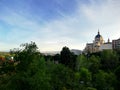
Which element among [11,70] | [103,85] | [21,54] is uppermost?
[21,54]

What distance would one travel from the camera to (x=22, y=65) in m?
22.4

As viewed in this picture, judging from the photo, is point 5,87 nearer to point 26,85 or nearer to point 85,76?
point 26,85

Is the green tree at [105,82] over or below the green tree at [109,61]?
below

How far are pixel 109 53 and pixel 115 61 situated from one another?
8.48 m

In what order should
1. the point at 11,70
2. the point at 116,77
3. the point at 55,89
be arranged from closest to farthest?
the point at 11,70, the point at 55,89, the point at 116,77

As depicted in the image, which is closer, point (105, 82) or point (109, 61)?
point (105, 82)

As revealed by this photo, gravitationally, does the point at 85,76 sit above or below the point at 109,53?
below

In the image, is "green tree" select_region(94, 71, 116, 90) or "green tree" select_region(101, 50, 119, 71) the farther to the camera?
"green tree" select_region(101, 50, 119, 71)

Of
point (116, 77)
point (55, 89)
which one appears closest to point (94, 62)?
point (116, 77)

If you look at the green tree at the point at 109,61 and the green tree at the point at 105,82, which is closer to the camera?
the green tree at the point at 105,82

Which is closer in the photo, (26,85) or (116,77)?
(26,85)

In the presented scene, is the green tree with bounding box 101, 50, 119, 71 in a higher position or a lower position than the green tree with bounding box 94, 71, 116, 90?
higher

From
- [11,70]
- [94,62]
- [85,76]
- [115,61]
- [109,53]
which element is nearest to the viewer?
[11,70]

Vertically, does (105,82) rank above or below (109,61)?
below
